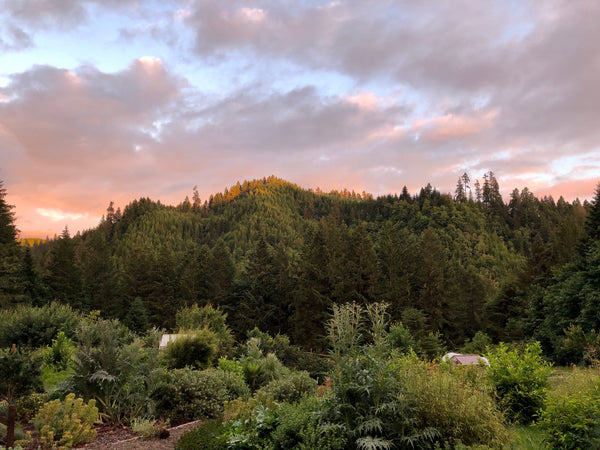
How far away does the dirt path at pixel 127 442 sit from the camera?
6172 mm

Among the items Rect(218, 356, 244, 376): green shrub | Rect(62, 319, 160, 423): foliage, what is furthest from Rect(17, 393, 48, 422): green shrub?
Rect(218, 356, 244, 376): green shrub

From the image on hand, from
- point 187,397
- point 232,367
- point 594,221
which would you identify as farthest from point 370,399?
point 594,221

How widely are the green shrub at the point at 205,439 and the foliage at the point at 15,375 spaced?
396cm

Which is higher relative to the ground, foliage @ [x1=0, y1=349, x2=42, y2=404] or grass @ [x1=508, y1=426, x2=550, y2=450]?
foliage @ [x1=0, y1=349, x2=42, y2=404]

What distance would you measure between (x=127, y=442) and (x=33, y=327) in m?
11.1

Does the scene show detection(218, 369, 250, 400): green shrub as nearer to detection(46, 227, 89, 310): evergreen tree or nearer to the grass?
the grass

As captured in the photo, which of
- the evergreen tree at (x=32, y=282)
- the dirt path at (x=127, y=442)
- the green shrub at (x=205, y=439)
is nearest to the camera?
the green shrub at (x=205, y=439)

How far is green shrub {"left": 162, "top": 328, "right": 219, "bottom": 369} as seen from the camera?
11812 millimetres

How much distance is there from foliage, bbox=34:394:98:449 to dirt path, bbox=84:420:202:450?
0.24 m

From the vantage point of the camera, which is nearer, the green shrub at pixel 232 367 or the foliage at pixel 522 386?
the foliage at pixel 522 386

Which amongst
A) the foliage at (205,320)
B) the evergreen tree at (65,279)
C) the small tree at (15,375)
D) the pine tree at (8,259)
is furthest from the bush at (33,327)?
the evergreen tree at (65,279)

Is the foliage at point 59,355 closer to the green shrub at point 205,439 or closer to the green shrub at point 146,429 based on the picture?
the green shrub at point 146,429

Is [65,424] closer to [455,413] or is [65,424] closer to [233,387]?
[233,387]

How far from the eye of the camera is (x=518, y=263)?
67.6 meters
